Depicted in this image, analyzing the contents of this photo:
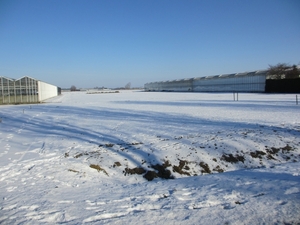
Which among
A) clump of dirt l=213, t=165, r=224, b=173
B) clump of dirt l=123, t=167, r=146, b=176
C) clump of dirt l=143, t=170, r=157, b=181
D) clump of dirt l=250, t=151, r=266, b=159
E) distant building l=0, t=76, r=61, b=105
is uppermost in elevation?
distant building l=0, t=76, r=61, b=105

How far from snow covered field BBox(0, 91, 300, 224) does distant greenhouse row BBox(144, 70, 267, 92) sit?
4845 centimetres

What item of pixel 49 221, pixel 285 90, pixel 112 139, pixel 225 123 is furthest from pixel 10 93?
pixel 285 90

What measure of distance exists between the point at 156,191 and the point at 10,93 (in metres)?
36.9

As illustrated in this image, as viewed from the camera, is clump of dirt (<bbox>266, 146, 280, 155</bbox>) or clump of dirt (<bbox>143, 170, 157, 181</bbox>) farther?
clump of dirt (<bbox>266, 146, 280, 155</bbox>)

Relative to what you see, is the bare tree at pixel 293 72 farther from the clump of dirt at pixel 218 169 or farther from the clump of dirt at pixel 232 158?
the clump of dirt at pixel 218 169

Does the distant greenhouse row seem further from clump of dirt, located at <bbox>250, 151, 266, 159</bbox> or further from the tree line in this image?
clump of dirt, located at <bbox>250, 151, 266, 159</bbox>

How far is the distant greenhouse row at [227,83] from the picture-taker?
55.4 metres

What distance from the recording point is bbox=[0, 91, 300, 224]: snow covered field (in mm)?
4035

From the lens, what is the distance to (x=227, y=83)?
66562 mm

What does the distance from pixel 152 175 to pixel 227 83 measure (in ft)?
214

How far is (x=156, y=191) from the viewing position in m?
5.22

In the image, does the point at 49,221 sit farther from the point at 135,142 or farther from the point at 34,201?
the point at 135,142

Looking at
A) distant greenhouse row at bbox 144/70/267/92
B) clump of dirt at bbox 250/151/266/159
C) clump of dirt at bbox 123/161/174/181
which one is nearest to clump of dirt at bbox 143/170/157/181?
clump of dirt at bbox 123/161/174/181

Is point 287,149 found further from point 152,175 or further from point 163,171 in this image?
point 152,175
